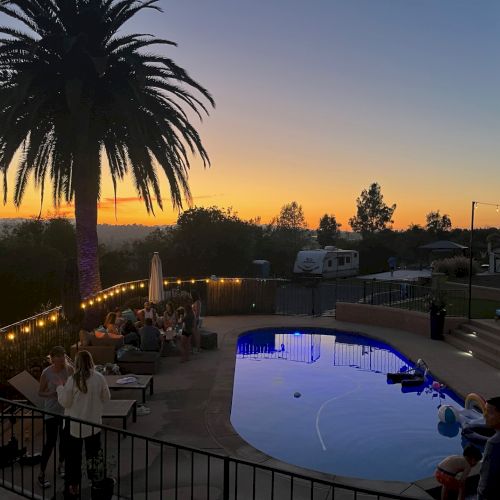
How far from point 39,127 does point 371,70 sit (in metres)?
13.6

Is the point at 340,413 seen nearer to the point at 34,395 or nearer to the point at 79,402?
the point at 34,395

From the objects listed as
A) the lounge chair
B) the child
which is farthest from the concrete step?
the lounge chair

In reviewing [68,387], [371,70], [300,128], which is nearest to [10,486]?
[68,387]

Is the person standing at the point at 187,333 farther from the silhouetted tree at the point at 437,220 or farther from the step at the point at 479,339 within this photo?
the silhouetted tree at the point at 437,220

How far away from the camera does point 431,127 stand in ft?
87.1

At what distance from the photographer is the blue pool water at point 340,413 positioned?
820cm

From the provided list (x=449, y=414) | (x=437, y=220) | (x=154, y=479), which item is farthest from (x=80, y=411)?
(x=437, y=220)

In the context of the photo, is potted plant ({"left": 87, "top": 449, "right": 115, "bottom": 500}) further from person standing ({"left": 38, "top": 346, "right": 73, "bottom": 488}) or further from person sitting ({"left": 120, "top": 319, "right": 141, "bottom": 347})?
person sitting ({"left": 120, "top": 319, "right": 141, "bottom": 347})

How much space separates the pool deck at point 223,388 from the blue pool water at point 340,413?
1.64 ft

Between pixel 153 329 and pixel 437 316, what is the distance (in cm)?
987

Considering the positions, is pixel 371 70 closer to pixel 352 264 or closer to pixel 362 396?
pixel 362 396

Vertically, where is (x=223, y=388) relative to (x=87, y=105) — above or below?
below

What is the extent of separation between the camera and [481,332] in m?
15.5

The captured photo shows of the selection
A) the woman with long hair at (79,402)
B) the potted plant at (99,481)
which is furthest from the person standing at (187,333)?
the potted plant at (99,481)
